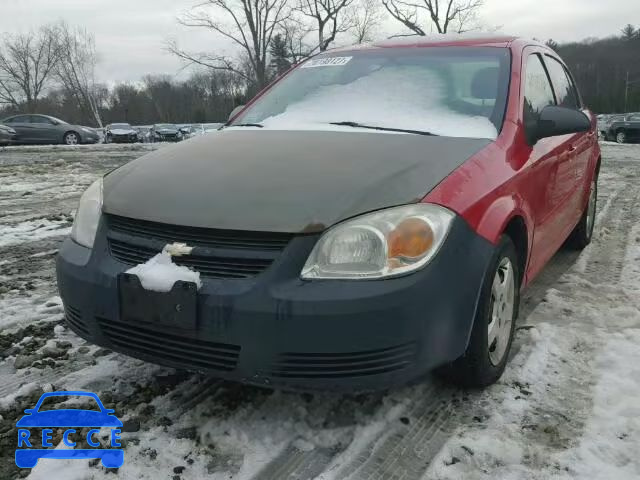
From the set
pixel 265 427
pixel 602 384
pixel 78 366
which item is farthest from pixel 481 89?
pixel 78 366

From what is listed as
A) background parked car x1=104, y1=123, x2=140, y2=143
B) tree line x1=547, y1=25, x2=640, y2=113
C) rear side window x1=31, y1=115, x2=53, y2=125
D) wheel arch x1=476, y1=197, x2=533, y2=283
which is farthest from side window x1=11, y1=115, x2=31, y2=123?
tree line x1=547, y1=25, x2=640, y2=113

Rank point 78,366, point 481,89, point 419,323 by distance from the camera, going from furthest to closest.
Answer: point 481,89 → point 78,366 → point 419,323

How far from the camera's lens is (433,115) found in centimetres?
279

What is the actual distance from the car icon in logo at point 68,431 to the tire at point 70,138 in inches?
906

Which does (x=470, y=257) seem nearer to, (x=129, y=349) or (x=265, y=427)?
(x=265, y=427)

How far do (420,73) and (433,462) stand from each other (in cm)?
203

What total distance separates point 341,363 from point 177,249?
69 cm

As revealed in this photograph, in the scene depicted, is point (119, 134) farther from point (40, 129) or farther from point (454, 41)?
point (454, 41)

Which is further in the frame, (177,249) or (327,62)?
(327,62)

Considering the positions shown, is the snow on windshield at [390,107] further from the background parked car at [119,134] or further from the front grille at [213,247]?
the background parked car at [119,134]

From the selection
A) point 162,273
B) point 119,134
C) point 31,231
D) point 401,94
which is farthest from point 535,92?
point 119,134

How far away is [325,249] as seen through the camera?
188cm

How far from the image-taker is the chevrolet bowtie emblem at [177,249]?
1972 mm

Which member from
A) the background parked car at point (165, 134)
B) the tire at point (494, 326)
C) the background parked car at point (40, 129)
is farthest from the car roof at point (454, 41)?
the background parked car at point (165, 134)
